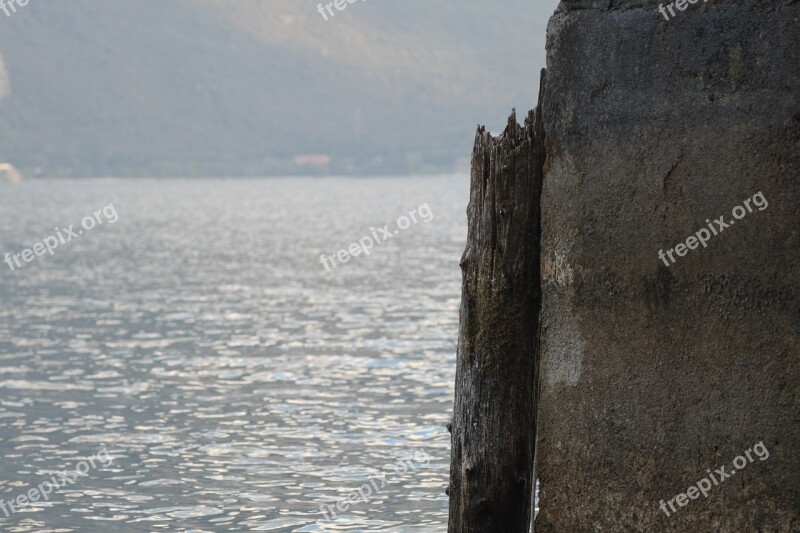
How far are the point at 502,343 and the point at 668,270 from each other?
1267mm

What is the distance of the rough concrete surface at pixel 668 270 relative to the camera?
5.46 meters

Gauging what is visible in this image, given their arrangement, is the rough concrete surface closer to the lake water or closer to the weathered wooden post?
the weathered wooden post

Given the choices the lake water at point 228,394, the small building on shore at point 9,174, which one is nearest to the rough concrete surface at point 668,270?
the lake water at point 228,394

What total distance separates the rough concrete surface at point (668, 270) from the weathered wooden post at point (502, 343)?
27 centimetres

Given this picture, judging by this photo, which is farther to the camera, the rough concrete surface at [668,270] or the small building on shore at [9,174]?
the small building on shore at [9,174]

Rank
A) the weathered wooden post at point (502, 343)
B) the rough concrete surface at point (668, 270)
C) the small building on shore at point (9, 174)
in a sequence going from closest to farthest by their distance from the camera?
the rough concrete surface at point (668, 270) → the weathered wooden post at point (502, 343) → the small building on shore at point (9, 174)

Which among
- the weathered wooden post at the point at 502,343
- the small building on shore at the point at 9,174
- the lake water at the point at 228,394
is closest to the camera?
the weathered wooden post at the point at 502,343

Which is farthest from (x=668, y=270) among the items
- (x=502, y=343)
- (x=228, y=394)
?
(x=228, y=394)

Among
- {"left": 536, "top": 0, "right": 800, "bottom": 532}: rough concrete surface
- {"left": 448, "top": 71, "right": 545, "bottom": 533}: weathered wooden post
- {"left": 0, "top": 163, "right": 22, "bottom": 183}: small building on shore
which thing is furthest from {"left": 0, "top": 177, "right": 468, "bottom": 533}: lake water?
{"left": 0, "top": 163, "right": 22, "bottom": 183}: small building on shore

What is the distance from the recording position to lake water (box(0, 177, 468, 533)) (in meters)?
10.3

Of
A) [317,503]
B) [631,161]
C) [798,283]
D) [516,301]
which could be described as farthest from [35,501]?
[798,283]

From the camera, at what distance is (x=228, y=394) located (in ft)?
50.2

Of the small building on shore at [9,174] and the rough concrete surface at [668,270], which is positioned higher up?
the small building on shore at [9,174]

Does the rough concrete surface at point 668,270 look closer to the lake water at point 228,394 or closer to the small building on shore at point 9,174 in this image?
the lake water at point 228,394
